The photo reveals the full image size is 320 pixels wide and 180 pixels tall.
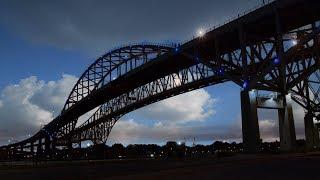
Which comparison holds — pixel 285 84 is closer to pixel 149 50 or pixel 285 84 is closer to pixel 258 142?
pixel 258 142

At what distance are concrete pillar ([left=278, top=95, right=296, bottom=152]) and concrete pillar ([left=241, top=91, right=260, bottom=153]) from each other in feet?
12.6

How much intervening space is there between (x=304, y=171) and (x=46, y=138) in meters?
157

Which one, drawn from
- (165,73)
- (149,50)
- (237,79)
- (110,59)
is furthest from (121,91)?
(237,79)

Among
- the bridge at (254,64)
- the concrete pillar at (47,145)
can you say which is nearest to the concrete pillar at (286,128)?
the bridge at (254,64)

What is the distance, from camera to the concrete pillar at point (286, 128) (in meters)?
58.4

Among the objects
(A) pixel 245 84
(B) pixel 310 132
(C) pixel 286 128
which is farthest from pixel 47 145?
(C) pixel 286 128

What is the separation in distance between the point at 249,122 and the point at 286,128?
18.3 feet

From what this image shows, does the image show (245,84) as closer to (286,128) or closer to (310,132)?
(286,128)

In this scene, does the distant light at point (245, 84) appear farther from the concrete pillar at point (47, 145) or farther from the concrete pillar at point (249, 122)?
the concrete pillar at point (47, 145)

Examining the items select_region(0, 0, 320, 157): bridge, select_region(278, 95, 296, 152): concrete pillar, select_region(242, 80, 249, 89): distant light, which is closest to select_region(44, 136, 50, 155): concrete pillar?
select_region(0, 0, 320, 157): bridge

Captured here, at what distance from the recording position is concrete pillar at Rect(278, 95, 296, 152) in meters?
58.4

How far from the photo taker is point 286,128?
59.4 meters

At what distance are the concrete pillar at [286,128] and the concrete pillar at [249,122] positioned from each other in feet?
12.6

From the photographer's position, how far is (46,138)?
575 ft
